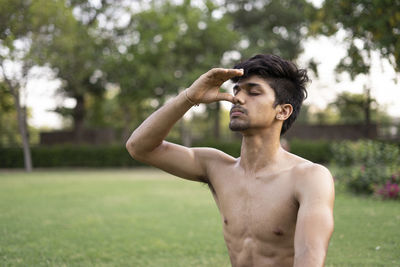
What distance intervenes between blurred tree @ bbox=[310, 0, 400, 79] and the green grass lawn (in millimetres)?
3154

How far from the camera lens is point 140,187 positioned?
15133mm

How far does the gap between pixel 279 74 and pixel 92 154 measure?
25.5 m

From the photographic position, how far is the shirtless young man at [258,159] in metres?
2.60

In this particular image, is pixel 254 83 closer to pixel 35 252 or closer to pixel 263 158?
pixel 263 158

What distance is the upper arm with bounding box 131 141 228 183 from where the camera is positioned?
3016 mm

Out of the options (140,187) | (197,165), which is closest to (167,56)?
(140,187)

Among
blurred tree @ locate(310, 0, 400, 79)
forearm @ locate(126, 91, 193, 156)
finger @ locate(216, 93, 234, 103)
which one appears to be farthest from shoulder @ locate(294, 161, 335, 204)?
blurred tree @ locate(310, 0, 400, 79)

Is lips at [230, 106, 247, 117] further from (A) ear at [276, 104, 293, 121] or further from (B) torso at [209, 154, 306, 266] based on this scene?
(B) torso at [209, 154, 306, 266]

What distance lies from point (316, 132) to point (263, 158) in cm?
2923

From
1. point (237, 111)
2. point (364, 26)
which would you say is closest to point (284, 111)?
point (237, 111)

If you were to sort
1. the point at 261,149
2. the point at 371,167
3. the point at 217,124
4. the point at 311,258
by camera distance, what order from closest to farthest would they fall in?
the point at 311,258 → the point at 261,149 → the point at 371,167 → the point at 217,124

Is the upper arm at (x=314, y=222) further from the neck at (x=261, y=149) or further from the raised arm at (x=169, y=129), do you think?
the raised arm at (x=169, y=129)

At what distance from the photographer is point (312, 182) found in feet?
7.89

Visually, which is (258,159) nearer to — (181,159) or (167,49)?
(181,159)
